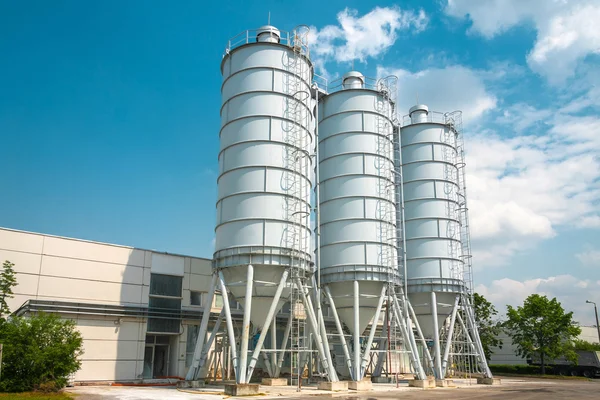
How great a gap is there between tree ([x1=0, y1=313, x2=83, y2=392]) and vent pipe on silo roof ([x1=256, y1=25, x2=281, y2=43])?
653 inches

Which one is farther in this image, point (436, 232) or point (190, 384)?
point (436, 232)

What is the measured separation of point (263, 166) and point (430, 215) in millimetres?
13527

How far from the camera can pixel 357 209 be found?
2859cm

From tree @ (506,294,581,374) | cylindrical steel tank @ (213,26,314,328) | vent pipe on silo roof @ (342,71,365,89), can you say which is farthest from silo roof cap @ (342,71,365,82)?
tree @ (506,294,581,374)

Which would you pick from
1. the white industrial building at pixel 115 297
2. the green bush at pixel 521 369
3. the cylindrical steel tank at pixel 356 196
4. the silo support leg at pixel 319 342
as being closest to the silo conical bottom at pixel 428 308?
the cylindrical steel tank at pixel 356 196

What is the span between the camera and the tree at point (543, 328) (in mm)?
44344

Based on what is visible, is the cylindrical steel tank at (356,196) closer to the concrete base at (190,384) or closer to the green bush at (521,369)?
the concrete base at (190,384)

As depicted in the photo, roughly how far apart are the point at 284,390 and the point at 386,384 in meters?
8.43

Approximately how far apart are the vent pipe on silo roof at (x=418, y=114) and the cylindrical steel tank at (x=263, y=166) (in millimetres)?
11364

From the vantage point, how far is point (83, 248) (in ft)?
86.3

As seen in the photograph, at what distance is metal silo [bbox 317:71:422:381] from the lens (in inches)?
1085

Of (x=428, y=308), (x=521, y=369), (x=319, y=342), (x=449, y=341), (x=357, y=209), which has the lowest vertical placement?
(x=521, y=369)

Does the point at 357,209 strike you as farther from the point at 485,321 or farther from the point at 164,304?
the point at 485,321

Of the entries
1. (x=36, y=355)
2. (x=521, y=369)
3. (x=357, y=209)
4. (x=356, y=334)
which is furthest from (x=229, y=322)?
(x=521, y=369)
